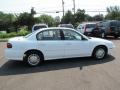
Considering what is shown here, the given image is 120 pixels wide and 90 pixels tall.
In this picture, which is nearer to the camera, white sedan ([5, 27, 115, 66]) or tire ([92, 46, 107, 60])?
white sedan ([5, 27, 115, 66])

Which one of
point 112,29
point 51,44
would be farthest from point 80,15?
point 51,44

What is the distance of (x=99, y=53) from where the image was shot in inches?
417

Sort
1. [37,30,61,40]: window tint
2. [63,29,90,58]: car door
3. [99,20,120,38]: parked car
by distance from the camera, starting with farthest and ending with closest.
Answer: [99,20,120,38]: parked car, [63,29,90,58]: car door, [37,30,61,40]: window tint

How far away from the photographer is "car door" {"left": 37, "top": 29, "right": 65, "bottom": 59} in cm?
962

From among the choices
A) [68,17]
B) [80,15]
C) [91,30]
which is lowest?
[91,30]

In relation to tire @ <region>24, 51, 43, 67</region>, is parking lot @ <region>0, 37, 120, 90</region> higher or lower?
lower

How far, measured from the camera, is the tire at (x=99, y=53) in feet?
34.5

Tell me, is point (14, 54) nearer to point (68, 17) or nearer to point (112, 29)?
point (112, 29)

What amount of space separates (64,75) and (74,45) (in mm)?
2340

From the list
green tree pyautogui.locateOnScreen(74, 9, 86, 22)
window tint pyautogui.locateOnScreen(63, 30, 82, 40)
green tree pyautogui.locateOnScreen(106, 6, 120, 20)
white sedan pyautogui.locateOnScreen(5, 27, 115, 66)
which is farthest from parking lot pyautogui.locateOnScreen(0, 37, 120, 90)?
green tree pyautogui.locateOnScreen(74, 9, 86, 22)

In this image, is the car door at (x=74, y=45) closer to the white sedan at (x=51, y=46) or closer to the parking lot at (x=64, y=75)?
the white sedan at (x=51, y=46)

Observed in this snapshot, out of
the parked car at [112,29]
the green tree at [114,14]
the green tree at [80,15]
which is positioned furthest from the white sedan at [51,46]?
the green tree at [80,15]

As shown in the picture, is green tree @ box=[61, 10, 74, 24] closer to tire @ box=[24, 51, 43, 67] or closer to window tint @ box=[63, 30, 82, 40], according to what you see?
window tint @ box=[63, 30, 82, 40]

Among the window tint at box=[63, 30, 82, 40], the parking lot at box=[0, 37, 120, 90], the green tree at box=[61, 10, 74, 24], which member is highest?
the green tree at box=[61, 10, 74, 24]
